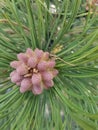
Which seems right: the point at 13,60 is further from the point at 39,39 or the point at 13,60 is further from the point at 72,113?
the point at 72,113

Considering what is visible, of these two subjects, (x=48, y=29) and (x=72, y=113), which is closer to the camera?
(x=72, y=113)

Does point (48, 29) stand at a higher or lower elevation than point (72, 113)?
higher

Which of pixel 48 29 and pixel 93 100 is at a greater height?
pixel 48 29

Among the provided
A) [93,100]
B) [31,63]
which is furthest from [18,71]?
[93,100]

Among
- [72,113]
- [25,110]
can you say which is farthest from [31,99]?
[72,113]

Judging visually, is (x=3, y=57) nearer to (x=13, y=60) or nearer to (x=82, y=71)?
(x=13, y=60)
